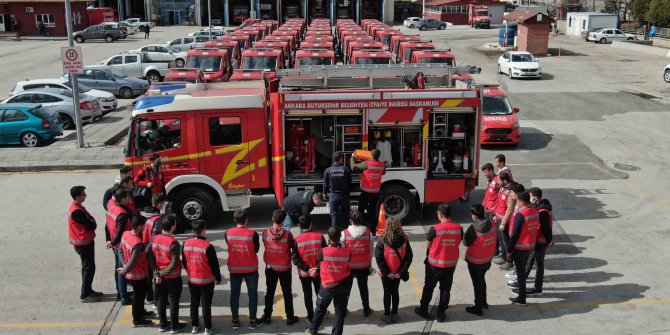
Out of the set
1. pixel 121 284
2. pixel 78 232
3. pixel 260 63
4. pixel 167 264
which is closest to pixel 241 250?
pixel 167 264

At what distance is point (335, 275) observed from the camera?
814cm

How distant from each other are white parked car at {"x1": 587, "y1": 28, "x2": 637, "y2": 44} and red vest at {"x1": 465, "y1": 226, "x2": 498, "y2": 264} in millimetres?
47387

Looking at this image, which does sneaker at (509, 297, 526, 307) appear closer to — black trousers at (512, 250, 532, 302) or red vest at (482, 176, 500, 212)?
black trousers at (512, 250, 532, 302)

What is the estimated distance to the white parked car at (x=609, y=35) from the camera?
51.4m

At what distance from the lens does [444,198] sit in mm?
12984

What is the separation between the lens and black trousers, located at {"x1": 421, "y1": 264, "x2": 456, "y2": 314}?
349 inches

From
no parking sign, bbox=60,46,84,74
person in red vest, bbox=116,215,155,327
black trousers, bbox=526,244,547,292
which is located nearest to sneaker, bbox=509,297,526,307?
black trousers, bbox=526,244,547,292

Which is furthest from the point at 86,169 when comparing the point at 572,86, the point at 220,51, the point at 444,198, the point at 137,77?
the point at 572,86

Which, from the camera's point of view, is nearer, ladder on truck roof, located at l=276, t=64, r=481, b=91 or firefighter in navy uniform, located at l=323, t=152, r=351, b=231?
firefighter in navy uniform, located at l=323, t=152, r=351, b=231

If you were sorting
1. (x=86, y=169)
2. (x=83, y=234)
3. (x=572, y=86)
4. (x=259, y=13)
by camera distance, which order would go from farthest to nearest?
(x=259, y=13) < (x=572, y=86) < (x=86, y=169) < (x=83, y=234)

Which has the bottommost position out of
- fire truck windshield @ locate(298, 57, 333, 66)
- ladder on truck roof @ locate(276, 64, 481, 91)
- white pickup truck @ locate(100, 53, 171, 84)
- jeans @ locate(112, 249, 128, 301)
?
jeans @ locate(112, 249, 128, 301)

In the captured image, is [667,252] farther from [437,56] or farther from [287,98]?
[437,56]

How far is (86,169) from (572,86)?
74.4 ft

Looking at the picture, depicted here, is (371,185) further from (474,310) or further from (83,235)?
(83,235)
